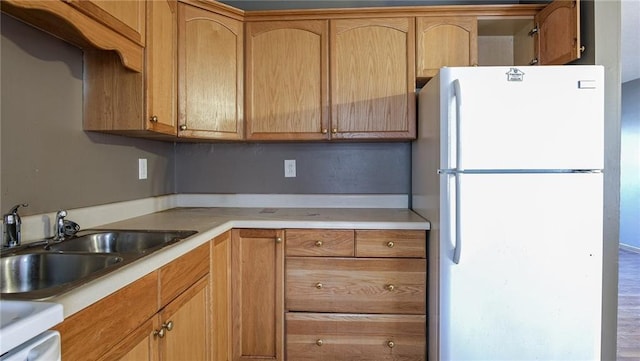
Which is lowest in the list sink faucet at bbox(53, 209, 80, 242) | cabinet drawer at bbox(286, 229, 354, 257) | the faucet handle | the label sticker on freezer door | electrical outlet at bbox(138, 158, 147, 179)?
cabinet drawer at bbox(286, 229, 354, 257)

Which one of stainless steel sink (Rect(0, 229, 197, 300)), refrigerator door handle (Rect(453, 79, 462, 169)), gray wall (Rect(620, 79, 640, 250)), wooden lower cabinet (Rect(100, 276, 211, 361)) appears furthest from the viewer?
gray wall (Rect(620, 79, 640, 250))

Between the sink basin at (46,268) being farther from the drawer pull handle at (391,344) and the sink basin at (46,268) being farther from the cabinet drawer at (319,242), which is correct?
the drawer pull handle at (391,344)

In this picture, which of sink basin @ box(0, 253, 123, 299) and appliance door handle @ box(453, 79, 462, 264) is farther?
appliance door handle @ box(453, 79, 462, 264)

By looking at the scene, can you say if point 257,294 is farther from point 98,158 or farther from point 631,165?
point 631,165

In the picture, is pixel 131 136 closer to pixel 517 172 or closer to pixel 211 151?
pixel 211 151

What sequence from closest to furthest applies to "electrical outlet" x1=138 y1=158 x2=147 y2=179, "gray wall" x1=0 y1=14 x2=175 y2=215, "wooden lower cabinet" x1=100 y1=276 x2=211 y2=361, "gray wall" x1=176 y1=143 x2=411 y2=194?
"wooden lower cabinet" x1=100 y1=276 x2=211 y2=361, "gray wall" x1=0 y1=14 x2=175 y2=215, "electrical outlet" x1=138 y1=158 x2=147 y2=179, "gray wall" x1=176 y1=143 x2=411 y2=194

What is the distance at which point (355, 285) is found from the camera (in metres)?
→ 1.84

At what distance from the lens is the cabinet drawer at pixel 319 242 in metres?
1.85

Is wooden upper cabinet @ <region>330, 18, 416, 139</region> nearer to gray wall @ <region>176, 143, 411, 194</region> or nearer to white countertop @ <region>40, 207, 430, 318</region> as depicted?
gray wall @ <region>176, 143, 411, 194</region>

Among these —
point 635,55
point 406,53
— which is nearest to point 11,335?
point 406,53

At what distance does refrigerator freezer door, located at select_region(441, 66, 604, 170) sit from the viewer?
1.52 meters

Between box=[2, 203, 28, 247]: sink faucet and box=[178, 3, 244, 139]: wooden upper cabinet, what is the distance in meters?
0.87

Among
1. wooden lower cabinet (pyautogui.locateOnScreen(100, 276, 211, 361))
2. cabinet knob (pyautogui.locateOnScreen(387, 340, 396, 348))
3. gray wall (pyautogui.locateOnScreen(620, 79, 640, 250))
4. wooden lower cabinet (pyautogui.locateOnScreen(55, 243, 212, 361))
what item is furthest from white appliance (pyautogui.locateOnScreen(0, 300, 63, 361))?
gray wall (pyautogui.locateOnScreen(620, 79, 640, 250))

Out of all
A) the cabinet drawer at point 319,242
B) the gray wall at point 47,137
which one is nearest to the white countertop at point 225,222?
the cabinet drawer at point 319,242
